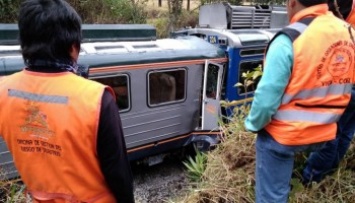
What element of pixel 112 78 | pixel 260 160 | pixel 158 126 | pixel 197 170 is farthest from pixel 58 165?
pixel 158 126

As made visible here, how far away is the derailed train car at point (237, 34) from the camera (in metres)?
7.06

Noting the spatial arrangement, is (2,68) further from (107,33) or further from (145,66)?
(145,66)

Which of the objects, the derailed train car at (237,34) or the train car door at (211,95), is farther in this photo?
the derailed train car at (237,34)

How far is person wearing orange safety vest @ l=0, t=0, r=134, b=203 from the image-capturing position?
4.79 ft

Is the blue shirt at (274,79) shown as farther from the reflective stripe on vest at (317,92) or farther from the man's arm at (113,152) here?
the man's arm at (113,152)

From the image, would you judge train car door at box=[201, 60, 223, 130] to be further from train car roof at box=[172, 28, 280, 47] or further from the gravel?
the gravel

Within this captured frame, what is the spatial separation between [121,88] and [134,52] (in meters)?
0.66

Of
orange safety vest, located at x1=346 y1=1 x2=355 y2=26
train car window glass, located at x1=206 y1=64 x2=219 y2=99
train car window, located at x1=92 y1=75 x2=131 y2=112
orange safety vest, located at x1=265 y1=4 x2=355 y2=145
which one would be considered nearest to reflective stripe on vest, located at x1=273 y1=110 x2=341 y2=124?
orange safety vest, located at x1=265 y1=4 x2=355 y2=145

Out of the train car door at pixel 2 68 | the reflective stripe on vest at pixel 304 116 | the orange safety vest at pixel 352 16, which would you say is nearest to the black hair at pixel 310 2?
the reflective stripe on vest at pixel 304 116

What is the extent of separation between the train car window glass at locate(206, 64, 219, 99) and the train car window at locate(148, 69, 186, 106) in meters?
0.61

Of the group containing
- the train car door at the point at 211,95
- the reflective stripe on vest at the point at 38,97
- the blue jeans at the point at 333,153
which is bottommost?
the train car door at the point at 211,95

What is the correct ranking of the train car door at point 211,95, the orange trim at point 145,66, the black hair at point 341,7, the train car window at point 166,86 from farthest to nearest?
the train car door at point 211,95 < the train car window at point 166,86 < the orange trim at point 145,66 < the black hair at point 341,7

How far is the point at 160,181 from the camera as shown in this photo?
22.0 feet

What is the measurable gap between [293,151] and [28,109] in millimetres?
1582
